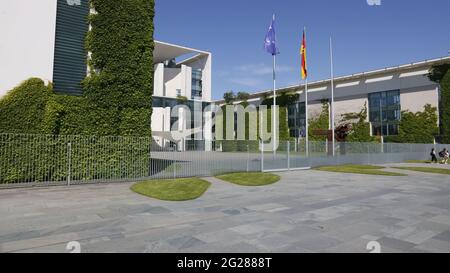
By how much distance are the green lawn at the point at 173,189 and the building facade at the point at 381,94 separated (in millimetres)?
42517

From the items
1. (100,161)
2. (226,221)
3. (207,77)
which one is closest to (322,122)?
(207,77)

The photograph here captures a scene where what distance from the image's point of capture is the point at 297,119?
60219 mm

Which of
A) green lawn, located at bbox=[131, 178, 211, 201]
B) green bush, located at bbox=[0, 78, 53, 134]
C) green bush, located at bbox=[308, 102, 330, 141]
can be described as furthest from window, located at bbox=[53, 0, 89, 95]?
green bush, located at bbox=[308, 102, 330, 141]

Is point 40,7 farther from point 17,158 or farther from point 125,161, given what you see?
point 125,161

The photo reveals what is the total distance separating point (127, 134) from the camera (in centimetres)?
1656

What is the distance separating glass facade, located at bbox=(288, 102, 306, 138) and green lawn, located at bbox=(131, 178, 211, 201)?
47.3m

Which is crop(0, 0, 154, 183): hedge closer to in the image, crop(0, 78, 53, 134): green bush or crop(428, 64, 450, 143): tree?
crop(0, 78, 53, 134): green bush

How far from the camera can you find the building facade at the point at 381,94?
143 ft

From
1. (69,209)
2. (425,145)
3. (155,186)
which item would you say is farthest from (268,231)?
(425,145)

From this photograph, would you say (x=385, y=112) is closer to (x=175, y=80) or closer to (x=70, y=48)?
(x=175, y=80)

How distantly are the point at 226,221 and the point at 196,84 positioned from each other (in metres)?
57.2

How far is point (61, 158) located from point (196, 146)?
26.0 feet

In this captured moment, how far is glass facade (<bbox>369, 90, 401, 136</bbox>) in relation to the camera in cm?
4641

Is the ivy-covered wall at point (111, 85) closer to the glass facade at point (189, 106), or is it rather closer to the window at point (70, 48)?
the window at point (70, 48)
